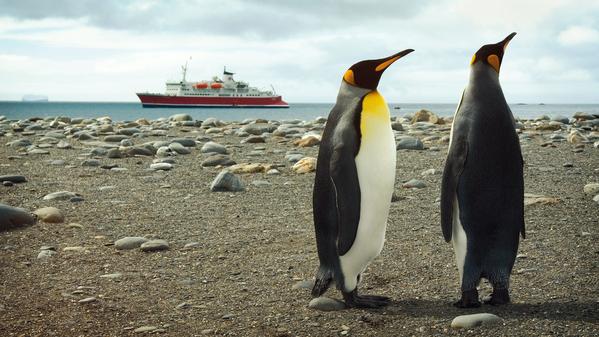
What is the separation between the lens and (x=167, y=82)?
2768 inches

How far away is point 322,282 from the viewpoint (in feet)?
11.2

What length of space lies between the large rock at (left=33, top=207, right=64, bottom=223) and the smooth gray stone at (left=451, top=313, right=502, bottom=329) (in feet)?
12.1

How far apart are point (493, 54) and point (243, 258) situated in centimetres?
202

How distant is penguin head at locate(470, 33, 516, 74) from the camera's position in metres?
3.43

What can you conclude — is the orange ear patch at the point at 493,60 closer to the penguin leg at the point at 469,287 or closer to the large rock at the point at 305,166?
the penguin leg at the point at 469,287

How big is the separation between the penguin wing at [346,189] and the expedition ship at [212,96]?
63.6m

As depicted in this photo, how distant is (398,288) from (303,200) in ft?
8.98

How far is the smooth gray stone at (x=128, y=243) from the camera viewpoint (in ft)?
15.2

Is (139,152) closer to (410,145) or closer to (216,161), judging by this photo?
(216,161)

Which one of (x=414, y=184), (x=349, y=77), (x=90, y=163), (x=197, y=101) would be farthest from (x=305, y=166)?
(x=197, y=101)

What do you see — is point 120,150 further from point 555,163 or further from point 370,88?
point 370,88

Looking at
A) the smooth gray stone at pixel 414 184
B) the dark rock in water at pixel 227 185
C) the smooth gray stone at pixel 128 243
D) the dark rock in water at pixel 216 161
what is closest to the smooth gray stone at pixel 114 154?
the dark rock in water at pixel 216 161

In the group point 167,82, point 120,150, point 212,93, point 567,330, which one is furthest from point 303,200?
point 167,82

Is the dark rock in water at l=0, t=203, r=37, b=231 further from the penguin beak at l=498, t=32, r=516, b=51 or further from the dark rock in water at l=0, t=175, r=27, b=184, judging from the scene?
the penguin beak at l=498, t=32, r=516, b=51
